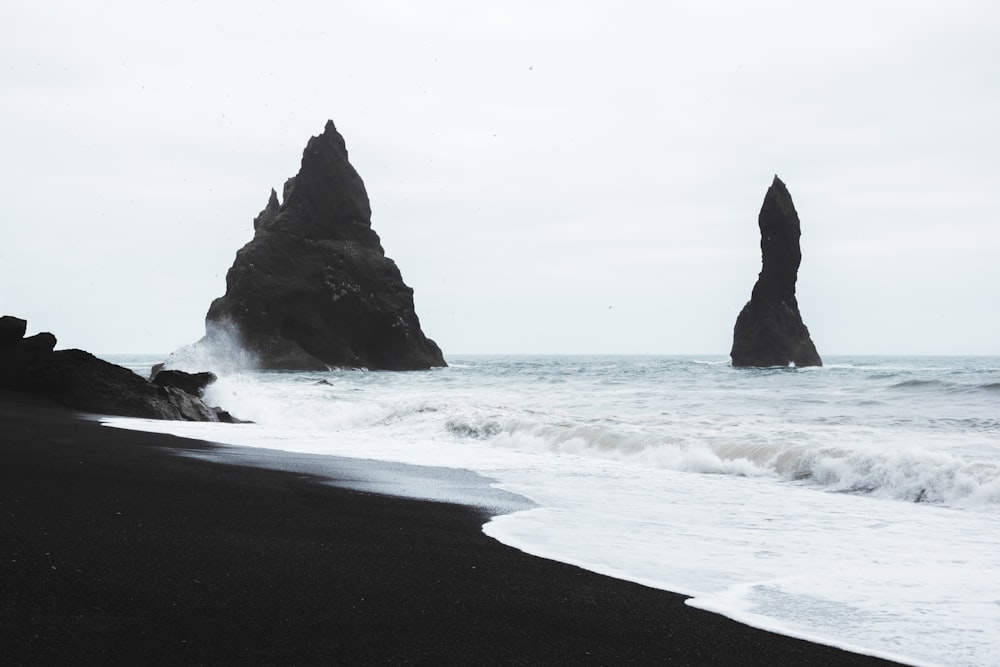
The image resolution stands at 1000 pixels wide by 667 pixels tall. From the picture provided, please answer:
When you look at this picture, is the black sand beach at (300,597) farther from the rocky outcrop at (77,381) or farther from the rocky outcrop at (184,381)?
the rocky outcrop at (184,381)

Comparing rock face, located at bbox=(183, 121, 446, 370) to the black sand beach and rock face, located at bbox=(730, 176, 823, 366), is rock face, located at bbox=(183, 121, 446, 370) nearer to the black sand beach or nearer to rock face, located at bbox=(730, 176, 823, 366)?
rock face, located at bbox=(730, 176, 823, 366)

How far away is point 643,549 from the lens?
529cm

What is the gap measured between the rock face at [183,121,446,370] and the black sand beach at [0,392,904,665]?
212 ft

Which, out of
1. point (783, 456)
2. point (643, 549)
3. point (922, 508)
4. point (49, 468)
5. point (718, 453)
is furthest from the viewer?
point (718, 453)

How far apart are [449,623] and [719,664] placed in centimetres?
102

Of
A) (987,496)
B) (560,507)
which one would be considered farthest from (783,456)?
(560,507)

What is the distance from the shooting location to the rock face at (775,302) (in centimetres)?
7919

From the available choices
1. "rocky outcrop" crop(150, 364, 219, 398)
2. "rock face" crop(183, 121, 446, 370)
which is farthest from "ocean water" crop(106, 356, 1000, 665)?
"rock face" crop(183, 121, 446, 370)

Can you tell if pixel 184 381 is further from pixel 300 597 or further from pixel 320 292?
pixel 320 292

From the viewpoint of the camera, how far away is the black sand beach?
2.84 meters

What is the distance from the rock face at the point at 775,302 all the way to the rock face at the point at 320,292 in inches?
1182

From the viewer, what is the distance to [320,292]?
244ft

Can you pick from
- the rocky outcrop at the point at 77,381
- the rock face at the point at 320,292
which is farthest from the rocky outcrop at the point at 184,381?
the rock face at the point at 320,292

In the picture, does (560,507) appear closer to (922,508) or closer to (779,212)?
(922,508)
